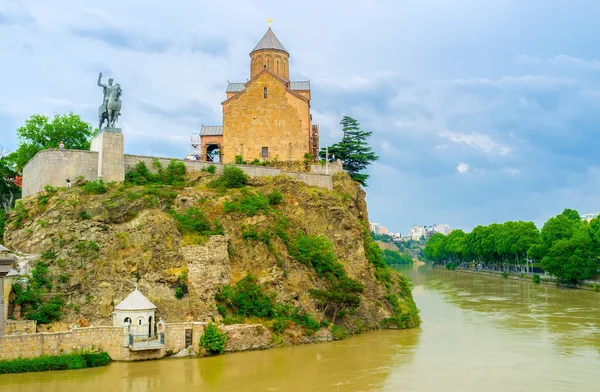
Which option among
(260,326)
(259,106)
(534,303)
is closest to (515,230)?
(534,303)

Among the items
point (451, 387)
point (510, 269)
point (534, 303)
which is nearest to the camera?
point (451, 387)

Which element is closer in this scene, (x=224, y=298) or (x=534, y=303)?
(x=224, y=298)

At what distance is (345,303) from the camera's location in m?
30.0

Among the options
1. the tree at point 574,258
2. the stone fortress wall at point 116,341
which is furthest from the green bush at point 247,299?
the tree at point 574,258

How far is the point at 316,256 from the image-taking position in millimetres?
31391

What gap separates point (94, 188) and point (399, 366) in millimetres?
17011

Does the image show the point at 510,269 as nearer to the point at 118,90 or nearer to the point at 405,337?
the point at 405,337

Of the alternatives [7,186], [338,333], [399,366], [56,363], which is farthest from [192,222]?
[7,186]

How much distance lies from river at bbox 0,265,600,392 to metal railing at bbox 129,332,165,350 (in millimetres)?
622

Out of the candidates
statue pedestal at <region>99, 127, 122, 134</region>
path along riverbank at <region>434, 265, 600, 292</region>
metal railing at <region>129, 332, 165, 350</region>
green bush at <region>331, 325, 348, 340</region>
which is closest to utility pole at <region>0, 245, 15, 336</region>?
metal railing at <region>129, 332, 165, 350</region>

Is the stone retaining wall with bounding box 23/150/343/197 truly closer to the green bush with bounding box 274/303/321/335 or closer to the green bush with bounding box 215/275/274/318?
the green bush with bounding box 215/275/274/318

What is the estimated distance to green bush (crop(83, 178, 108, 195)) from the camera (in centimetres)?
2931

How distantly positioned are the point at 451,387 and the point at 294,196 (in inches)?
646

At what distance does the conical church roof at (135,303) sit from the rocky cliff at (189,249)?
56.8 inches
